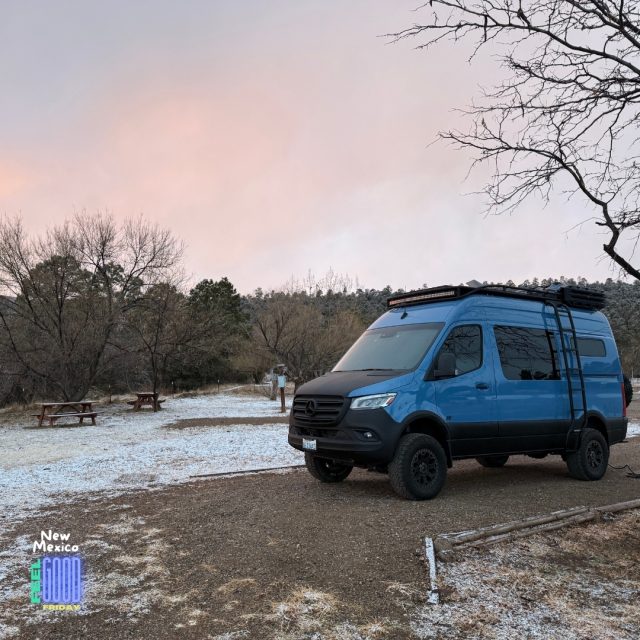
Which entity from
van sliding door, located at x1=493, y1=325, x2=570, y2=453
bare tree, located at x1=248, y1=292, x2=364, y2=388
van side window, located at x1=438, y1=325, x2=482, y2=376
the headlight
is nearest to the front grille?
the headlight

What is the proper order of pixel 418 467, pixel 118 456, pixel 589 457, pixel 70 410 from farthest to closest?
1. pixel 70 410
2. pixel 118 456
3. pixel 589 457
4. pixel 418 467

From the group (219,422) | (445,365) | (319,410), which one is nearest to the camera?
(445,365)

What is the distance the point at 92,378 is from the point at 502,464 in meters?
17.3

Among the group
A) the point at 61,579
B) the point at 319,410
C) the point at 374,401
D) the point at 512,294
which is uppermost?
the point at 512,294

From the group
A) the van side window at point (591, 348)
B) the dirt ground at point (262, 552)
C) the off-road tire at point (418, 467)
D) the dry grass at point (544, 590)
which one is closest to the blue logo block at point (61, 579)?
the dirt ground at point (262, 552)

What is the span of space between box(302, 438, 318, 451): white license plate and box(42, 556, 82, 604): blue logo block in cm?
297

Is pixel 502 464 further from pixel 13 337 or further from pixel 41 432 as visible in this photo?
pixel 13 337

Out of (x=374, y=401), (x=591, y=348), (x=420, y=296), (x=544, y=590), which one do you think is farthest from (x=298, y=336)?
(x=544, y=590)

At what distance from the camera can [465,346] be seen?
7426 mm

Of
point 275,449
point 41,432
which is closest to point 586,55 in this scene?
point 275,449

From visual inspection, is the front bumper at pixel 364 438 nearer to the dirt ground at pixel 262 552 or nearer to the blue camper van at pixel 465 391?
the blue camper van at pixel 465 391

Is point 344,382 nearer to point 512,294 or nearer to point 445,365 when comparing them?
point 445,365

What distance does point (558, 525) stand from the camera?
18.1ft

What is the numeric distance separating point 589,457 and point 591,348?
1.74 meters
